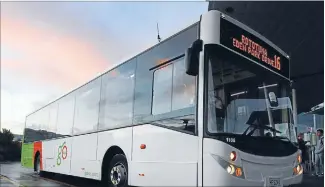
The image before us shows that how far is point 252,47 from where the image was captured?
242 inches

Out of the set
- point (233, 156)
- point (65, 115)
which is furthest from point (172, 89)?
point (65, 115)

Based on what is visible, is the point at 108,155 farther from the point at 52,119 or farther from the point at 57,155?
the point at 52,119

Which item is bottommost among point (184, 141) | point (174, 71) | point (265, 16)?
point (184, 141)

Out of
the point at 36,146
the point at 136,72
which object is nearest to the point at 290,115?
the point at 136,72

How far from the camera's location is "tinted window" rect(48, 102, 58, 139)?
12391 millimetres

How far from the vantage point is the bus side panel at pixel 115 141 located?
7137 millimetres

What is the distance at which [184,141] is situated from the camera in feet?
18.5

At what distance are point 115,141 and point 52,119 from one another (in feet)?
19.3

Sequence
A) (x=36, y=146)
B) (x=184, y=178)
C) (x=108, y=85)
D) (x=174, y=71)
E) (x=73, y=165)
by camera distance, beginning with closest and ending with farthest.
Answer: (x=184, y=178)
(x=174, y=71)
(x=108, y=85)
(x=73, y=165)
(x=36, y=146)

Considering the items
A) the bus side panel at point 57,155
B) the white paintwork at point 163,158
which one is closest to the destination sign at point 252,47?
the white paintwork at point 163,158

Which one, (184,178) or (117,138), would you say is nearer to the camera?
(184,178)

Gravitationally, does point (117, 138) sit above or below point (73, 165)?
above

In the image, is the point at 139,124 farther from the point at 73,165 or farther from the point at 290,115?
the point at 73,165

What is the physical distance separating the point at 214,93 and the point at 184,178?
1360 mm
